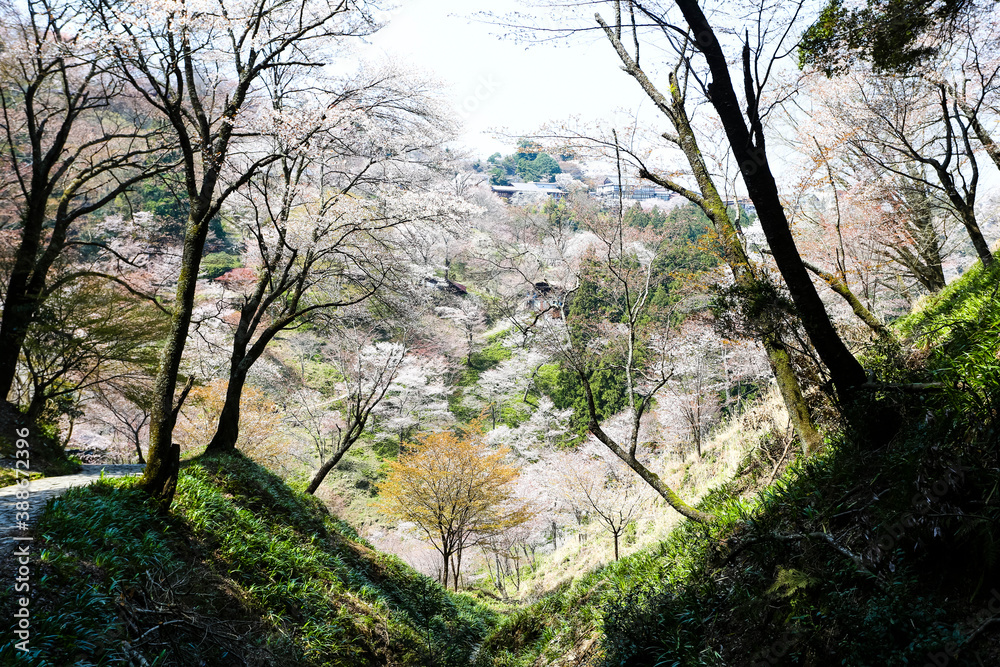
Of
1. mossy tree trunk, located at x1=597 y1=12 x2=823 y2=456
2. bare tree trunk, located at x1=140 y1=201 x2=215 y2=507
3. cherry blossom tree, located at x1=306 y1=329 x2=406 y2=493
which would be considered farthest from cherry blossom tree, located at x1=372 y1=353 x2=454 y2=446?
mossy tree trunk, located at x1=597 y1=12 x2=823 y2=456

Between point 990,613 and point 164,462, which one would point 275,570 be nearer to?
point 164,462

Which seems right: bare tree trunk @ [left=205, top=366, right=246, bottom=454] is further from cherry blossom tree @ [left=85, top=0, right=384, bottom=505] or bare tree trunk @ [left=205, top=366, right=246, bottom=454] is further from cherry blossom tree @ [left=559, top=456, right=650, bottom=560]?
cherry blossom tree @ [left=559, top=456, right=650, bottom=560]

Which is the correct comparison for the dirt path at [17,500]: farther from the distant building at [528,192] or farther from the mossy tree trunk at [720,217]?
the distant building at [528,192]

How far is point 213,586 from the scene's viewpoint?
4215mm

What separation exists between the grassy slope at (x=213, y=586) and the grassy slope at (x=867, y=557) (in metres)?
2.64

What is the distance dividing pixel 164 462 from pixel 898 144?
11941mm

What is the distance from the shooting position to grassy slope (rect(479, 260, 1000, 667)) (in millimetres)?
2084

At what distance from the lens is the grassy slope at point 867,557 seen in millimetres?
2084

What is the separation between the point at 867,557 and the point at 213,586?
191 inches

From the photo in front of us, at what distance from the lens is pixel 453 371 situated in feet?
94.3

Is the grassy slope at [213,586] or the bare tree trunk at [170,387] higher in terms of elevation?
the bare tree trunk at [170,387]

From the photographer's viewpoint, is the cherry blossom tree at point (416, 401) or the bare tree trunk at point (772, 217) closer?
the bare tree trunk at point (772, 217)

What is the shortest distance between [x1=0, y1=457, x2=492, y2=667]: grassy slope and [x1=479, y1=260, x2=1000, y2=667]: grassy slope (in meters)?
2.64

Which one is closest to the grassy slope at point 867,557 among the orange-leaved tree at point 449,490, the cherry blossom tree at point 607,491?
the cherry blossom tree at point 607,491
